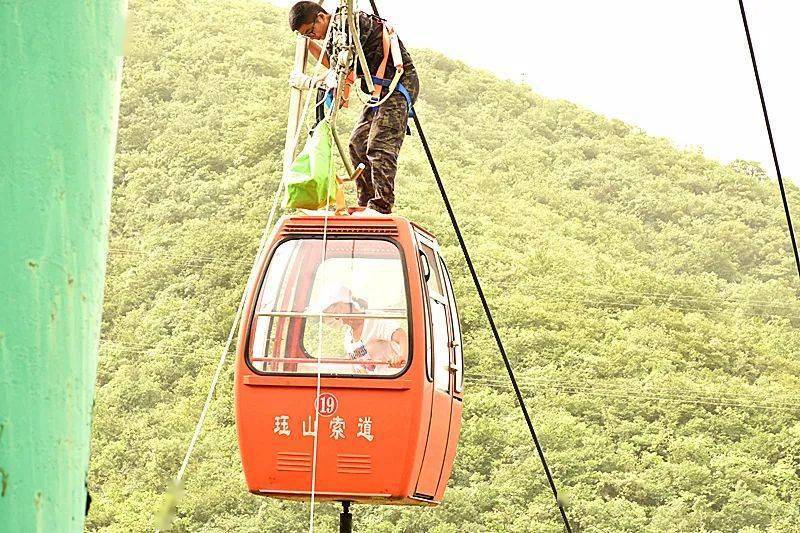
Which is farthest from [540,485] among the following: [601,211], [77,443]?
[77,443]

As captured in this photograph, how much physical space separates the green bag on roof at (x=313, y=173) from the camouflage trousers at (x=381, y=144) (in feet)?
1.67

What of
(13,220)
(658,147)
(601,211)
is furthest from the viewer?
(658,147)

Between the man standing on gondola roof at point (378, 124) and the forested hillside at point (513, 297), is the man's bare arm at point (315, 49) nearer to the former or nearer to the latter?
the man standing on gondola roof at point (378, 124)

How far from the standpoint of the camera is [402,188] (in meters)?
28.0

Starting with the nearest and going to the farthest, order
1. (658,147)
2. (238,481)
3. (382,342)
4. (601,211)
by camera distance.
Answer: (382,342)
(238,481)
(601,211)
(658,147)

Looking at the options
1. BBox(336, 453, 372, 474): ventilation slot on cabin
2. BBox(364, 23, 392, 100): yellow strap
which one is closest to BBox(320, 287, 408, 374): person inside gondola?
Answer: BBox(336, 453, 372, 474): ventilation slot on cabin

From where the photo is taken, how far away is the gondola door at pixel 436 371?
5629 mm

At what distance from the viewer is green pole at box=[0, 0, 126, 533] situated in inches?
28.9

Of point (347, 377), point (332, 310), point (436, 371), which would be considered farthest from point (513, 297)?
point (347, 377)

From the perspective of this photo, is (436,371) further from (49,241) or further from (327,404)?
(49,241)

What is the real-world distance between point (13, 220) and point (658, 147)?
3547 cm

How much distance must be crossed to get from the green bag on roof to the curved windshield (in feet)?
1.28

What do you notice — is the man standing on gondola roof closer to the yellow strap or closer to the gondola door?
the yellow strap

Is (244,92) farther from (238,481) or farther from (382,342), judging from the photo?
(382,342)
